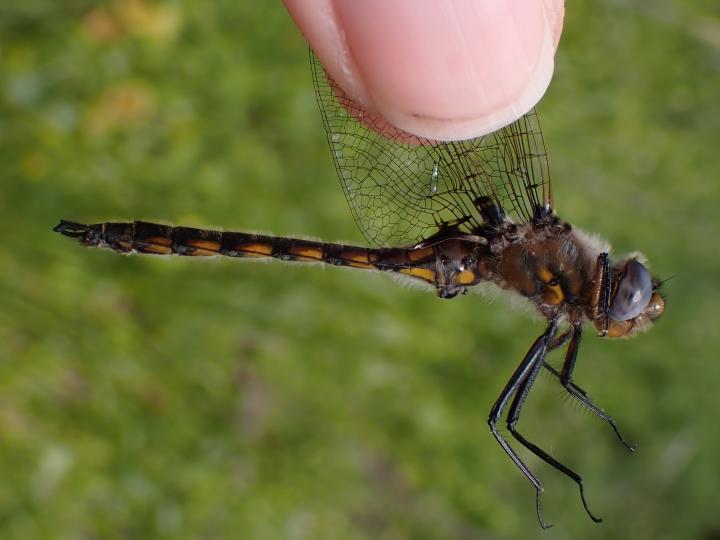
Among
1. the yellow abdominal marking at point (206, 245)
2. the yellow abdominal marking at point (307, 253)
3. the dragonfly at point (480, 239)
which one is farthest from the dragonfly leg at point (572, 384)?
the yellow abdominal marking at point (206, 245)

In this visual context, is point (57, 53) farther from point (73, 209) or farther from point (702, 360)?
point (702, 360)

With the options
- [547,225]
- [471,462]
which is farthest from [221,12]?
[471,462]

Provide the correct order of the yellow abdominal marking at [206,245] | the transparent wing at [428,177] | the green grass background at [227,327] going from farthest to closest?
the green grass background at [227,327], the yellow abdominal marking at [206,245], the transparent wing at [428,177]

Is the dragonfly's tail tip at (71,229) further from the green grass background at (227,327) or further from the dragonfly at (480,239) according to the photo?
the green grass background at (227,327)

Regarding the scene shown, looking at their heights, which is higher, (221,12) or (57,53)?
(221,12)

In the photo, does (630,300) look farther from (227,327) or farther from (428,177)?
(227,327)

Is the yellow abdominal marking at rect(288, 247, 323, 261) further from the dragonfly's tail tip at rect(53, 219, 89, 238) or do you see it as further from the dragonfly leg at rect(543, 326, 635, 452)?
the dragonfly leg at rect(543, 326, 635, 452)
